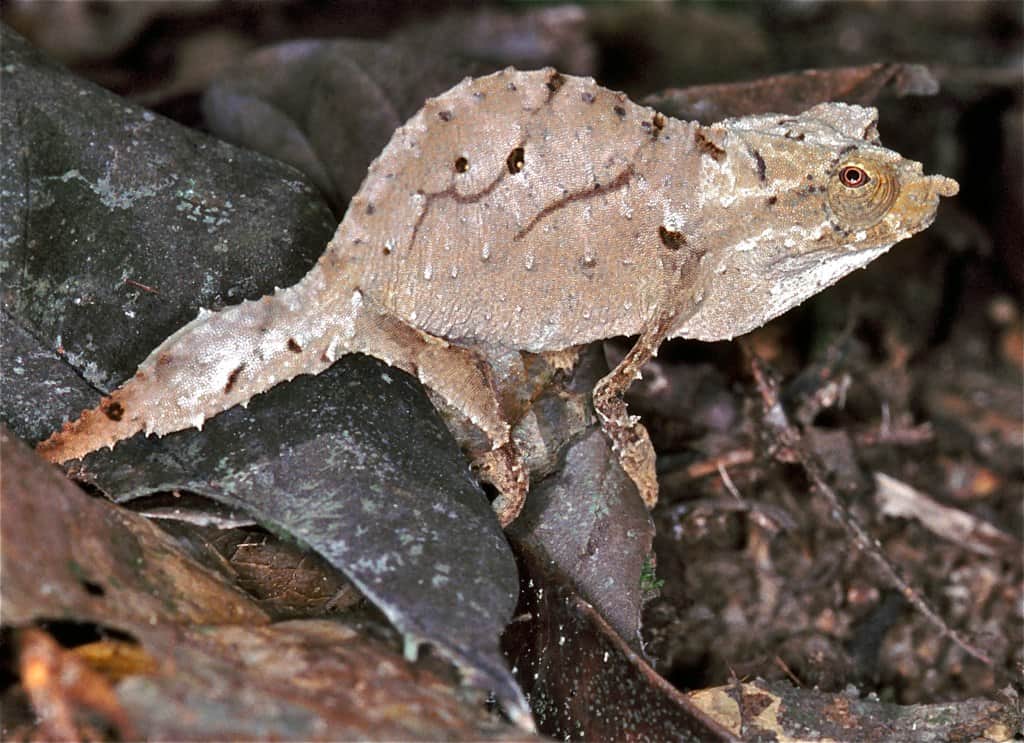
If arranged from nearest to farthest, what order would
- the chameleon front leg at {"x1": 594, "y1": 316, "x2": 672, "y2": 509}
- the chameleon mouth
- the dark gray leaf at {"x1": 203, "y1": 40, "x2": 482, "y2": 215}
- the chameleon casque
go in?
the chameleon casque, the chameleon mouth, the chameleon front leg at {"x1": 594, "y1": 316, "x2": 672, "y2": 509}, the dark gray leaf at {"x1": 203, "y1": 40, "x2": 482, "y2": 215}

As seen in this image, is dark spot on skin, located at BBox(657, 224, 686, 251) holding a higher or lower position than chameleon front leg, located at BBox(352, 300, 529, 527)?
higher

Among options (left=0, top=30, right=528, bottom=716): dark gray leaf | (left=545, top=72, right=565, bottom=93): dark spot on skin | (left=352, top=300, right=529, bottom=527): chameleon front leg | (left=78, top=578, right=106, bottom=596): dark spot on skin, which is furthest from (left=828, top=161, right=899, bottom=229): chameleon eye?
(left=78, top=578, right=106, bottom=596): dark spot on skin

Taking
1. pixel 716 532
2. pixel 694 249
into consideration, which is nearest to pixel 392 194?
pixel 694 249

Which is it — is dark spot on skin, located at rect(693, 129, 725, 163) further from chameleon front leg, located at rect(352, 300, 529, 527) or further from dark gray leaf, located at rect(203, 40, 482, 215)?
dark gray leaf, located at rect(203, 40, 482, 215)

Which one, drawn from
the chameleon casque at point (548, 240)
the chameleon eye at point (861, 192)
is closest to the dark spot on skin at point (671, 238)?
the chameleon casque at point (548, 240)

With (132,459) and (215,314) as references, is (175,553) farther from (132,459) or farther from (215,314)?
(215,314)

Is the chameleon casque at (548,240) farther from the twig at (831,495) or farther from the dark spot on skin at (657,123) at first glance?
the twig at (831,495)

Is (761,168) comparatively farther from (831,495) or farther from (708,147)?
(831,495)

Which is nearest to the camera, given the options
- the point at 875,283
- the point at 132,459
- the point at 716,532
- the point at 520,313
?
the point at 132,459
